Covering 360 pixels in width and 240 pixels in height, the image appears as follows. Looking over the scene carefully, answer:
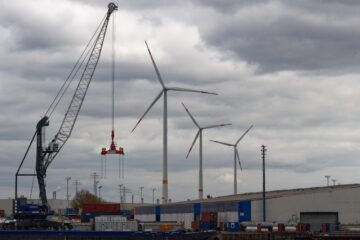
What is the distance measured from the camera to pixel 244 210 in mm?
169625

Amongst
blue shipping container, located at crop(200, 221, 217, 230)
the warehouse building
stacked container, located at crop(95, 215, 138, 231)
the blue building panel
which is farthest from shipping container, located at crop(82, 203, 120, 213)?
stacked container, located at crop(95, 215, 138, 231)

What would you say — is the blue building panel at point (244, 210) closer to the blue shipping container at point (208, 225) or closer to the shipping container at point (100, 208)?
the blue shipping container at point (208, 225)

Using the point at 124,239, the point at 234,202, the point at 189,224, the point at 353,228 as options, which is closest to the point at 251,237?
the point at 124,239

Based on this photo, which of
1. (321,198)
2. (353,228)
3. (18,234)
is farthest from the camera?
(321,198)

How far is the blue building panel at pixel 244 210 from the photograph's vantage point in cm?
16862

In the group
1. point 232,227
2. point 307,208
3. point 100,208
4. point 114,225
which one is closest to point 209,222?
point 232,227

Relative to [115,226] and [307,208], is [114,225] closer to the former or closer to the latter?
[115,226]

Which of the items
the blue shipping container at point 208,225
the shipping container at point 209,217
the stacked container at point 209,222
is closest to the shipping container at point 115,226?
the stacked container at point 209,222

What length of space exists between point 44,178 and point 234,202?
4280 cm

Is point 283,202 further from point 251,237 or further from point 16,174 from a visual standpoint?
point 16,174

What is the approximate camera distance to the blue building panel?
168625mm

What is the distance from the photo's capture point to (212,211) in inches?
7160

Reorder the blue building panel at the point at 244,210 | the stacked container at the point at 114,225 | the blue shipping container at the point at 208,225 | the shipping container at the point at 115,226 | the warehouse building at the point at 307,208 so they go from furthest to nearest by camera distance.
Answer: the blue building panel at the point at 244,210 → the blue shipping container at the point at 208,225 → the warehouse building at the point at 307,208 → the stacked container at the point at 114,225 → the shipping container at the point at 115,226

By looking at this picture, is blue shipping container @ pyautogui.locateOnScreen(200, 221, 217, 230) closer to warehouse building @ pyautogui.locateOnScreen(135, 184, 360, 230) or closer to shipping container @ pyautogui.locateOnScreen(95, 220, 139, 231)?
warehouse building @ pyautogui.locateOnScreen(135, 184, 360, 230)
